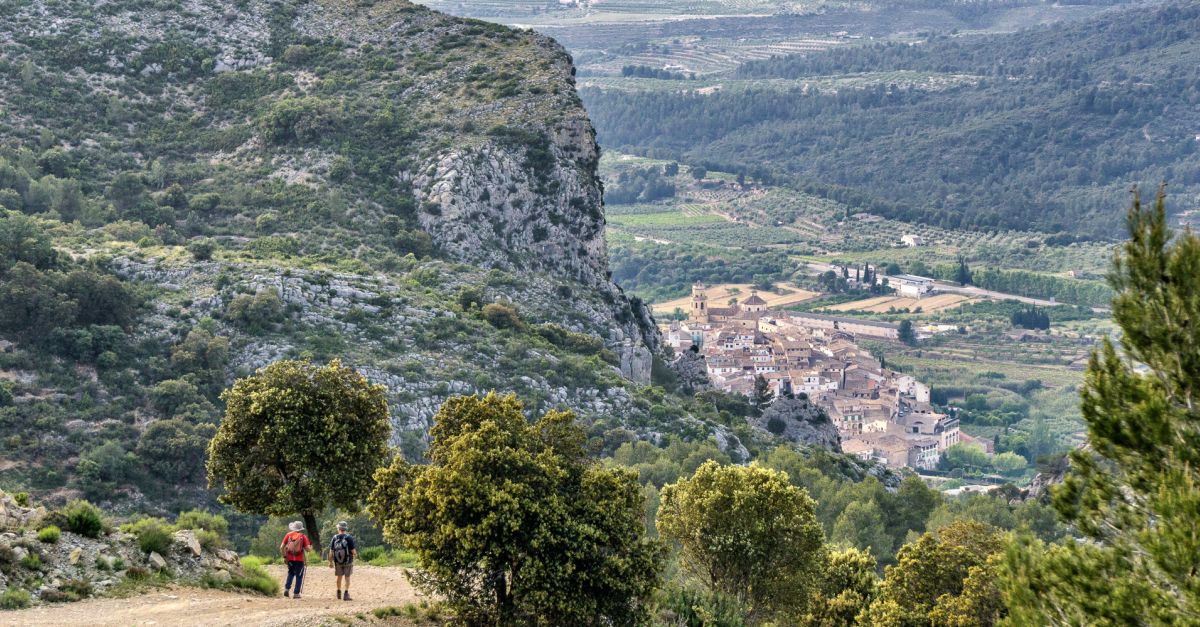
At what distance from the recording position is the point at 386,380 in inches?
1843

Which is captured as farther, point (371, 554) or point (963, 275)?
point (963, 275)

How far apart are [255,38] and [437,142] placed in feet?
49.3

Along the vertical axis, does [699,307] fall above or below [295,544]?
below

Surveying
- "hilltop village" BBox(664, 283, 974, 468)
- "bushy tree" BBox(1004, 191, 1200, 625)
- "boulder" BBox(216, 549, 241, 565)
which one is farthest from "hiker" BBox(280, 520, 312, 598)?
"hilltop village" BBox(664, 283, 974, 468)

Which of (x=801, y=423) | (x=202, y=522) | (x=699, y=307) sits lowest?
(x=699, y=307)

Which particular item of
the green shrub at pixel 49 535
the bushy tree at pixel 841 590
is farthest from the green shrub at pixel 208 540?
the bushy tree at pixel 841 590

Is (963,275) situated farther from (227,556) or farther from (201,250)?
→ (227,556)

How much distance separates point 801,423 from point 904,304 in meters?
102

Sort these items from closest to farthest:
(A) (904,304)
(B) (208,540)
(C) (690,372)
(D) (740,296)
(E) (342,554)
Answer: (E) (342,554) → (B) (208,540) → (C) (690,372) → (D) (740,296) → (A) (904,304)

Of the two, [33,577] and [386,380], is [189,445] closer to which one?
[386,380]

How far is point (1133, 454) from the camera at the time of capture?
16922 millimetres

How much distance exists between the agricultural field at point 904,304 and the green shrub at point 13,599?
14536 centimetres

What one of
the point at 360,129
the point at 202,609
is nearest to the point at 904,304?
the point at 360,129

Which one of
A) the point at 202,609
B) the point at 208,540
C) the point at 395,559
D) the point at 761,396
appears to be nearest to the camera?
the point at 202,609
